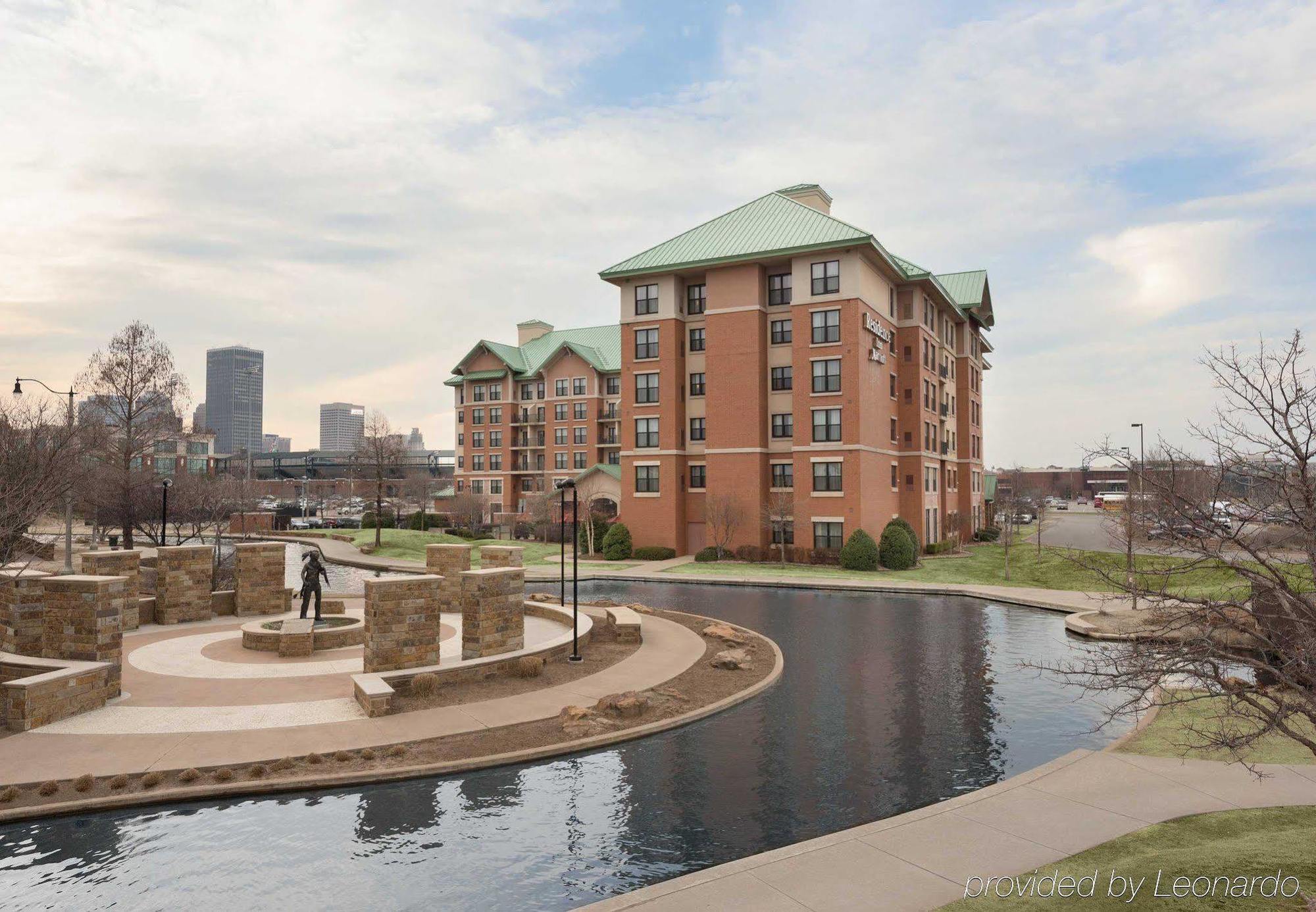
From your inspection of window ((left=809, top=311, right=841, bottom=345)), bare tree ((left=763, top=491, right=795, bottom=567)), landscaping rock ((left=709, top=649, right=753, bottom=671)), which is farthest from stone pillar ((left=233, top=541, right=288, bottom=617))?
window ((left=809, top=311, right=841, bottom=345))

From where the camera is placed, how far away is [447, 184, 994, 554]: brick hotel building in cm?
4294

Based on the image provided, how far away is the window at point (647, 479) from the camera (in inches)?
1877

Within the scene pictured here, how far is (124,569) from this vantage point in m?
21.4

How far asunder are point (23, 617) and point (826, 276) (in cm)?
3797

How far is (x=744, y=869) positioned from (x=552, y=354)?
233ft

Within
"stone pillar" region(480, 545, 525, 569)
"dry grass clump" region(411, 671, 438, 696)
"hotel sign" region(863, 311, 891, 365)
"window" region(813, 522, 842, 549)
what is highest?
"hotel sign" region(863, 311, 891, 365)

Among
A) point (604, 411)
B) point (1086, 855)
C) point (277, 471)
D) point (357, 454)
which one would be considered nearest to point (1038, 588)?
point (1086, 855)

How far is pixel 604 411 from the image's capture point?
76.9 meters

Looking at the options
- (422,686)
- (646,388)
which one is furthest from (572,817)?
(646,388)

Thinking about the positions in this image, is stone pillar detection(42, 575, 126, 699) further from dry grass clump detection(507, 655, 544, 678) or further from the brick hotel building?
the brick hotel building

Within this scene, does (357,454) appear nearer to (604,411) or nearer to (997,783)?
(604,411)

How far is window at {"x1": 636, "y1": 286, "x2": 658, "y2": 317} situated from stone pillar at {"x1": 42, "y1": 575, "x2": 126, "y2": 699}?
35898mm

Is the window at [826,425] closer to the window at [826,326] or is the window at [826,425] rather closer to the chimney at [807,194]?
the window at [826,326]

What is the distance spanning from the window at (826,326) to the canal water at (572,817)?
93.9ft
